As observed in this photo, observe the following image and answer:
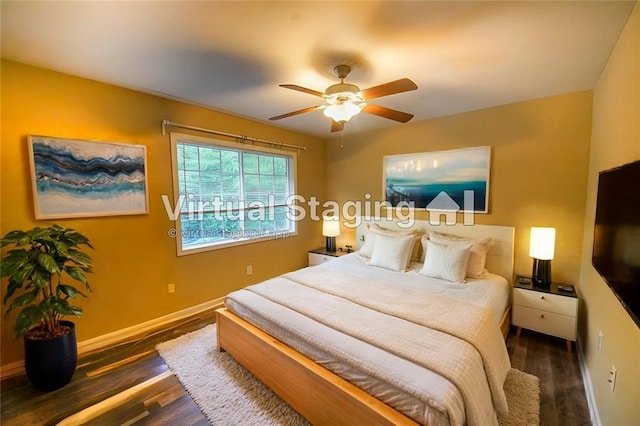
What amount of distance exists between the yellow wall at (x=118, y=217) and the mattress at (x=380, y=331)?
1.02 metres

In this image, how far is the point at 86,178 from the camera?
2.35m

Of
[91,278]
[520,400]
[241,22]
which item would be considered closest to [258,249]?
[91,278]

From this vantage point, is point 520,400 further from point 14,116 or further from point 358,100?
point 14,116

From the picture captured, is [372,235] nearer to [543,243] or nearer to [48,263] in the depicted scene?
[543,243]

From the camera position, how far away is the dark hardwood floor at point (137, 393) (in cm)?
173

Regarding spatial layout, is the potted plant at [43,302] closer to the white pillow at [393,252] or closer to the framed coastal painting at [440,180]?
the white pillow at [393,252]

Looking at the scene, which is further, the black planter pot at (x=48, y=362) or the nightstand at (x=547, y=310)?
the nightstand at (x=547, y=310)

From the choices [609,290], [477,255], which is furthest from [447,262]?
[609,290]

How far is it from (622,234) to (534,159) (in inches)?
74.5

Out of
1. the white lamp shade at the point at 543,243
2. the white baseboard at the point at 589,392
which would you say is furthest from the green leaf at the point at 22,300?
the white lamp shade at the point at 543,243

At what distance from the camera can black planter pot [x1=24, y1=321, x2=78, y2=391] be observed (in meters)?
1.90

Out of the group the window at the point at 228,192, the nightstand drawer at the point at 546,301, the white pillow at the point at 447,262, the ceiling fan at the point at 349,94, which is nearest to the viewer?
the ceiling fan at the point at 349,94

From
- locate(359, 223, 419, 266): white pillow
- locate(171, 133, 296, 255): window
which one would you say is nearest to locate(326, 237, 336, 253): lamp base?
locate(171, 133, 296, 255): window

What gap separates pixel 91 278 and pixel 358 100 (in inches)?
111
